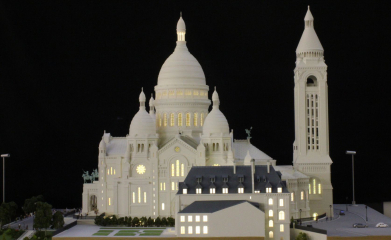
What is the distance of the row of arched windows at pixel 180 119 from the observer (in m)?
116

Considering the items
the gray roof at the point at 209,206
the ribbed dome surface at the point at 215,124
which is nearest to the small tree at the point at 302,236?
the gray roof at the point at 209,206

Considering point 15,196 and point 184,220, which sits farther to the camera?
point 15,196

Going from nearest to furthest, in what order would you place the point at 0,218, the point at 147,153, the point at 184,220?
the point at 184,220, the point at 0,218, the point at 147,153

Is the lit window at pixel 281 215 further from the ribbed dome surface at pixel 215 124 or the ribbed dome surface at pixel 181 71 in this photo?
the ribbed dome surface at pixel 181 71

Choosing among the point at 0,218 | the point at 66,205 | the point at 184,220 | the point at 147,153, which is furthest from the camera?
the point at 66,205

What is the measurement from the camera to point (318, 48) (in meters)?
112

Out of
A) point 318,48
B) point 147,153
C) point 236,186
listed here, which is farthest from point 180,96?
point 236,186

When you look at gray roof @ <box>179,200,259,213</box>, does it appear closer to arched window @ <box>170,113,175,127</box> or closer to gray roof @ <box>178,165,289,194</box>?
gray roof @ <box>178,165,289,194</box>

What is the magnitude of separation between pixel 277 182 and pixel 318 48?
24.7 meters

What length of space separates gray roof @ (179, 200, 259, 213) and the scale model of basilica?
508 inches

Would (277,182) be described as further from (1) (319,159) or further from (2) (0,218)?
(2) (0,218)

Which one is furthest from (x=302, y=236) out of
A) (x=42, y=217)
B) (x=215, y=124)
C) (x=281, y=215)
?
(x=42, y=217)

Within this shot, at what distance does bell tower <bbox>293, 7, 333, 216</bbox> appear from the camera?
365 feet

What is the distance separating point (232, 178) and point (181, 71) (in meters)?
25.2
